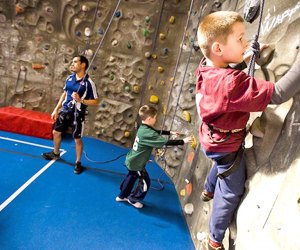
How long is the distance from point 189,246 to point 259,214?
3.38 ft

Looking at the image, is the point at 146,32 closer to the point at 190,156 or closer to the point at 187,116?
the point at 187,116

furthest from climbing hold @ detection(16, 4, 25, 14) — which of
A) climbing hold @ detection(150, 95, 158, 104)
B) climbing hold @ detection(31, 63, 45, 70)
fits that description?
climbing hold @ detection(150, 95, 158, 104)

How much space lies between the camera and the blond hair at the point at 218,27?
2.97 feet

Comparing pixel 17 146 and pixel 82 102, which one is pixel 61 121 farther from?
pixel 17 146

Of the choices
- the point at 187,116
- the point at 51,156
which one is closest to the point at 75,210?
the point at 51,156

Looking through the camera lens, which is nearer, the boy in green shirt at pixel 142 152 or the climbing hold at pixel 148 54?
the boy in green shirt at pixel 142 152

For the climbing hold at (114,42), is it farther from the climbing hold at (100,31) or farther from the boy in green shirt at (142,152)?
the boy in green shirt at (142,152)

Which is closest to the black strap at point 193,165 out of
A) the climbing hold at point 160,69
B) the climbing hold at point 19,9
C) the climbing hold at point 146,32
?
the climbing hold at point 160,69

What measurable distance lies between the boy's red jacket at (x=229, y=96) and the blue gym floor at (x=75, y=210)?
1.23 meters

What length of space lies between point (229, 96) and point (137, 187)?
166 centimetres

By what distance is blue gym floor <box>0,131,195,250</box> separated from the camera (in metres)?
1.71

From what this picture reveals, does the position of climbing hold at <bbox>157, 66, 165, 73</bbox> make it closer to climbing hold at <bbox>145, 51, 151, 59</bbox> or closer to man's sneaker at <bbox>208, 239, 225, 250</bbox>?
climbing hold at <bbox>145, 51, 151, 59</bbox>

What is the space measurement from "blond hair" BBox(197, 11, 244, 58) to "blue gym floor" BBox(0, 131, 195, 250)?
1.52 m

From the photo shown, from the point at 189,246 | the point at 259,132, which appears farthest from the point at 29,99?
the point at 259,132
